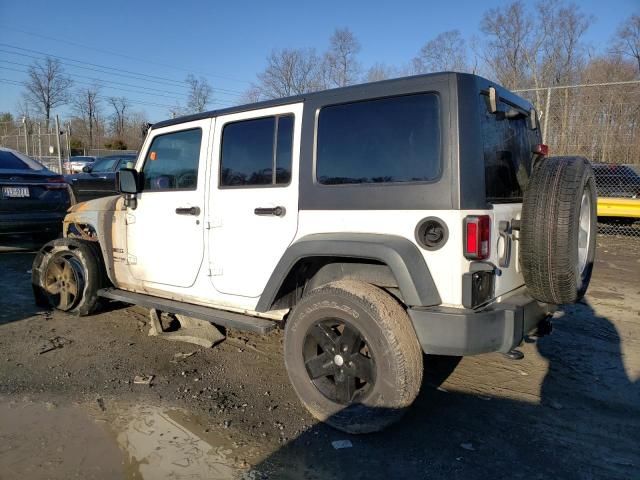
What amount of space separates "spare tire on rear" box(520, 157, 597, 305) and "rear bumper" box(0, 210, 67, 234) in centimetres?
692

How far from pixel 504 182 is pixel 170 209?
2642mm

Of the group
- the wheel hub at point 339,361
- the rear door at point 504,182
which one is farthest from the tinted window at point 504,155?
the wheel hub at point 339,361

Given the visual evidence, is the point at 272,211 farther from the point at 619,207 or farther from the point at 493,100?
the point at 619,207

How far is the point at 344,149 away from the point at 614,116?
756cm

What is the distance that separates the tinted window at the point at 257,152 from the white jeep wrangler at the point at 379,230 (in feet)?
0.04

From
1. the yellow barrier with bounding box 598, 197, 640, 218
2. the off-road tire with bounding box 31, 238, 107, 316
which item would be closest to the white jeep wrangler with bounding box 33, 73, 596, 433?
the off-road tire with bounding box 31, 238, 107, 316

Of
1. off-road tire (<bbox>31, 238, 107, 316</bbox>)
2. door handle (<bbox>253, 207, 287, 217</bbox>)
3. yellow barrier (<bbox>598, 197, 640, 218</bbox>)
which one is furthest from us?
yellow barrier (<bbox>598, 197, 640, 218</bbox>)

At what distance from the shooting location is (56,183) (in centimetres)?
758

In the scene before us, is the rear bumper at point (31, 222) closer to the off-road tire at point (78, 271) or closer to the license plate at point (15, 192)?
the license plate at point (15, 192)

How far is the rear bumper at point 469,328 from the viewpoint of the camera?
262cm

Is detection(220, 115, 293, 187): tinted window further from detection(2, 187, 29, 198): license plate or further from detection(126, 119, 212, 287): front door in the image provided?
detection(2, 187, 29, 198): license plate

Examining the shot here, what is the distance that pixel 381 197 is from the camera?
288 centimetres

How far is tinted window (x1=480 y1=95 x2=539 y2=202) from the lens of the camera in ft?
9.48

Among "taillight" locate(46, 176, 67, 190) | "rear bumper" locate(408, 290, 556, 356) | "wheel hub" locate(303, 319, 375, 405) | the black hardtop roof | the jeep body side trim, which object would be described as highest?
the black hardtop roof
